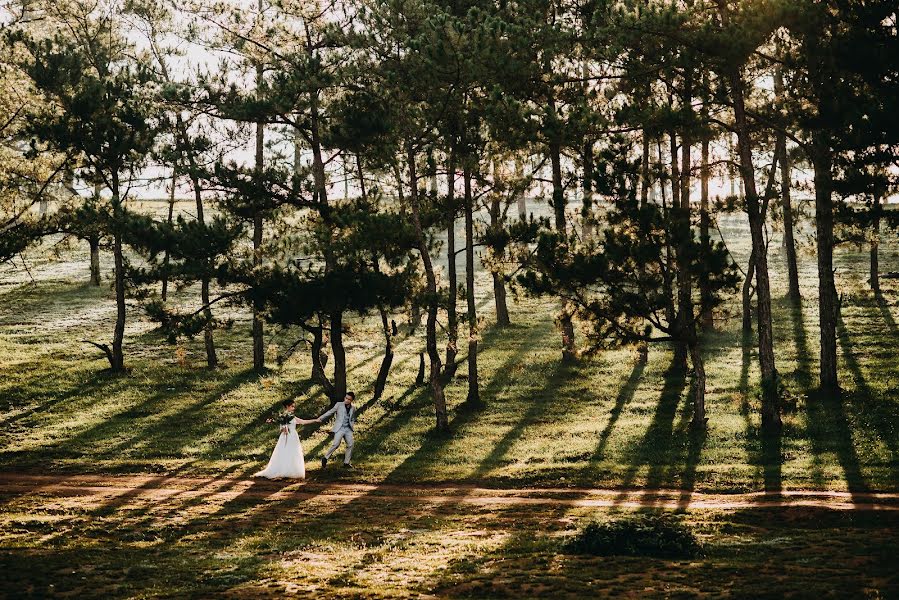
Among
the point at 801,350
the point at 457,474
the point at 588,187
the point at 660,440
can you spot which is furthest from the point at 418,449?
the point at 801,350

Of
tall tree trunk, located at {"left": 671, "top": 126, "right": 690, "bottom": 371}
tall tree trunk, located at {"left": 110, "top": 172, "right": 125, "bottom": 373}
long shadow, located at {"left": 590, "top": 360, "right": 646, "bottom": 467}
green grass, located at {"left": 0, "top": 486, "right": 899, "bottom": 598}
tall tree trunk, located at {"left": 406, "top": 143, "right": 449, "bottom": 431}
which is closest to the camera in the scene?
green grass, located at {"left": 0, "top": 486, "right": 899, "bottom": 598}

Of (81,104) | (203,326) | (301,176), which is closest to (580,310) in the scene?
(301,176)

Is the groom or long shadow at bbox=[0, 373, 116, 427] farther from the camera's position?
long shadow at bbox=[0, 373, 116, 427]

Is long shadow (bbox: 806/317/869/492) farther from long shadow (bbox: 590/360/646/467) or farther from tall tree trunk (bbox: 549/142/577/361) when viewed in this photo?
tall tree trunk (bbox: 549/142/577/361)

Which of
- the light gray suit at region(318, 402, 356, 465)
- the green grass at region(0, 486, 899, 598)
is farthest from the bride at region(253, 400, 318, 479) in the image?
the green grass at region(0, 486, 899, 598)

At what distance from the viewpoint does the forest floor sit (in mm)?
11680

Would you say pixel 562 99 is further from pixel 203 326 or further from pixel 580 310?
→ pixel 203 326

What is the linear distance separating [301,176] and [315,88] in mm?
2719

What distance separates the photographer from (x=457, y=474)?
19.9 meters

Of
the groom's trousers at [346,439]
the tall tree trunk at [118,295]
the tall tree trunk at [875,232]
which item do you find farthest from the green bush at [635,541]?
the tall tree trunk at [118,295]

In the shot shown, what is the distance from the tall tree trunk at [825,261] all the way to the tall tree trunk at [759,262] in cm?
296

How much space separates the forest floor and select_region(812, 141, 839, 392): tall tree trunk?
86cm

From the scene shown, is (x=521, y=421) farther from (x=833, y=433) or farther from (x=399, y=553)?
(x=399, y=553)

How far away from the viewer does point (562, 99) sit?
24734mm
